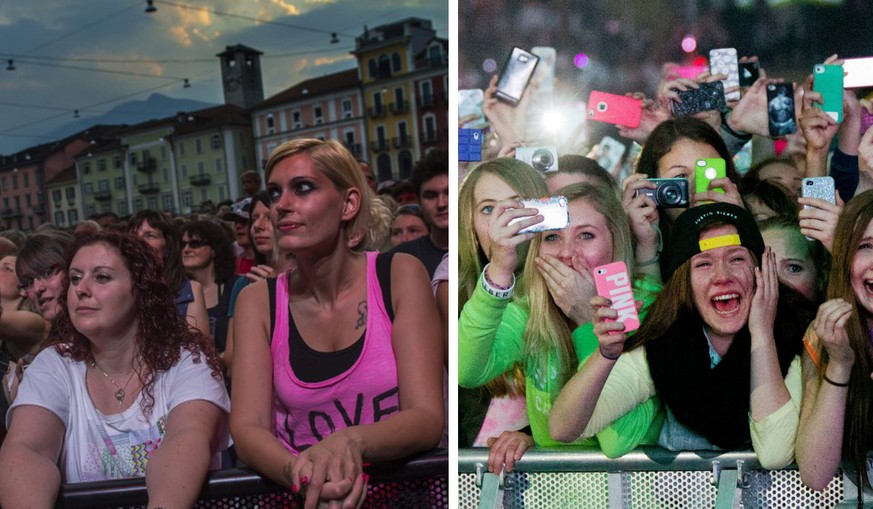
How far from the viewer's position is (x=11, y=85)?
2.39 meters

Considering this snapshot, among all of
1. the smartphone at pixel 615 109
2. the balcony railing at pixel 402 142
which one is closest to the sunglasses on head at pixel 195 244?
the balcony railing at pixel 402 142

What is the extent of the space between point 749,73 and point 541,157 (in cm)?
57

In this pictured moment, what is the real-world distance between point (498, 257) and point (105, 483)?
3.60 feet

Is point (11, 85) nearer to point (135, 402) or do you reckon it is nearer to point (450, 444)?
point (135, 402)

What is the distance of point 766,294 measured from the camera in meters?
2.35

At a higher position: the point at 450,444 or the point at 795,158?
the point at 795,158

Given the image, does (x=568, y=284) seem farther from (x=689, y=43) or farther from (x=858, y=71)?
(x=858, y=71)

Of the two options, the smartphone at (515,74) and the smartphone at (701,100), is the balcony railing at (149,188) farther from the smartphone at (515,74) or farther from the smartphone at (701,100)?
the smartphone at (701,100)

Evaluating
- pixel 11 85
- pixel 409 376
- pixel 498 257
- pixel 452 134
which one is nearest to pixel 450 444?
pixel 409 376

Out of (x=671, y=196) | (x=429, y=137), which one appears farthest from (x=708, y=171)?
(x=429, y=137)

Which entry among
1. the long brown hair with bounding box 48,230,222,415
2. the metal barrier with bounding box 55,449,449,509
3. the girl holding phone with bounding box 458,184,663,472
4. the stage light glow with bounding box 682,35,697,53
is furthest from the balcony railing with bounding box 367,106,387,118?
the metal barrier with bounding box 55,449,449,509

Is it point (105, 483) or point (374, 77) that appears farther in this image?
point (374, 77)

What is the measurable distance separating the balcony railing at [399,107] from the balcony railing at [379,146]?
84 millimetres

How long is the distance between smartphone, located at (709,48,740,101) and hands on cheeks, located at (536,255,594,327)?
1.95ft
